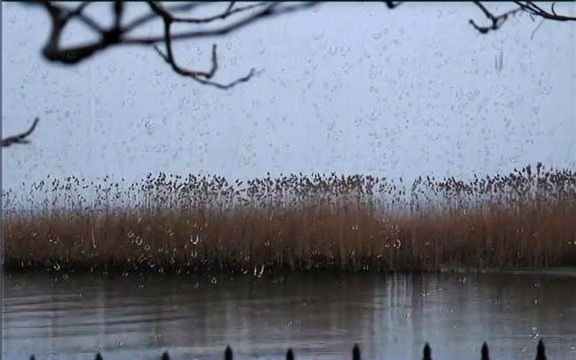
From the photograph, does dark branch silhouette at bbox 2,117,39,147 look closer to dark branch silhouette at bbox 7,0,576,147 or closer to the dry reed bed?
dark branch silhouette at bbox 7,0,576,147

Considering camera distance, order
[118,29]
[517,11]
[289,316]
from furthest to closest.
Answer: [289,316] → [517,11] → [118,29]

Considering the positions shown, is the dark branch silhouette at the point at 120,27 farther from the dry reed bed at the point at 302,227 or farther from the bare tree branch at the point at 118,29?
the dry reed bed at the point at 302,227

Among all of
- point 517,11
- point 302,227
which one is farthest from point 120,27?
point 302,227

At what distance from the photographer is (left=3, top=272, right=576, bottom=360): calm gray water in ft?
15.7

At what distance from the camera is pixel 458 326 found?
212 inches

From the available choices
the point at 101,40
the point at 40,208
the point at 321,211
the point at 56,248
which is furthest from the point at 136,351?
the point at 101,40

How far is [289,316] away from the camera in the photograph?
5770 mm

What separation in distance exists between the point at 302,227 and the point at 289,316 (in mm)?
605

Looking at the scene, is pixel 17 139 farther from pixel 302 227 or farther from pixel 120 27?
pixel 302 227

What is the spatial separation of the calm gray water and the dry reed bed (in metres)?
0.20

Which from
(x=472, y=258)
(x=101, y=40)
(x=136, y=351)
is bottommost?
(x=136, y=351)

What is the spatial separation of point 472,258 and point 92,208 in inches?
128

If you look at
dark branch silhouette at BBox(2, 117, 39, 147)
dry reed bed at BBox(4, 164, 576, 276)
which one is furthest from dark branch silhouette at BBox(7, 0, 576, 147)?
dry reed bed at BBox(4, 164, 576, 276)

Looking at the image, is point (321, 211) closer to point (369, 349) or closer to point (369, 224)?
point (369, 224)
